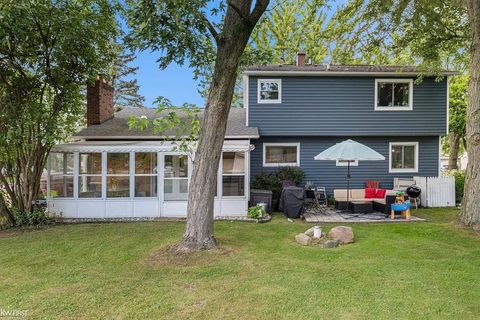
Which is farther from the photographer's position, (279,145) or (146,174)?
(279,145)

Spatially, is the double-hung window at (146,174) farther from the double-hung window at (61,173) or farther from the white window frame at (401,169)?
the white window frame at (401,169)

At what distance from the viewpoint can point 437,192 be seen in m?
12.8

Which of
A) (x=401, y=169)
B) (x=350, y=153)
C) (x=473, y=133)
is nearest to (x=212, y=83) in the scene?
(x=350, y=153)

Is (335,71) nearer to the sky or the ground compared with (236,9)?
nearer to the sky

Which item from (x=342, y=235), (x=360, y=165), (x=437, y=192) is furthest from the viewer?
(x=360, y=165)

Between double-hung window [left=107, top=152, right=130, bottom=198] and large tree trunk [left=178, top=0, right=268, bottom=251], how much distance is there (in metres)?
4.81

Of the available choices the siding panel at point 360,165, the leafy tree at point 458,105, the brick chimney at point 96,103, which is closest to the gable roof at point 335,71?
the siding panel at point 360,165

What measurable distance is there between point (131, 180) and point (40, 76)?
413 cm

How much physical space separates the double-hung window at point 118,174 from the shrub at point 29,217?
201cm

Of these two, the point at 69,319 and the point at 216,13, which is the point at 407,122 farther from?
the point at 69,319

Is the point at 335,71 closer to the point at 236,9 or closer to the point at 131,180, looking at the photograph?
the point at 236,9

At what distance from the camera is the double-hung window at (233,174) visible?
10805 millimetres

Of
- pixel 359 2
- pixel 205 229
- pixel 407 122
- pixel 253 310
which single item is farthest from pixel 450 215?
pixel 253 310

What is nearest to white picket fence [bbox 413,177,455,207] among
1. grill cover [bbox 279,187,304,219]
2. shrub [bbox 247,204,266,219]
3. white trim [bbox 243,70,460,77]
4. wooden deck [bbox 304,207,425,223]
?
wooden deck [bbox 304,207,425,223]
